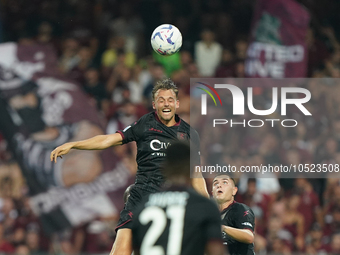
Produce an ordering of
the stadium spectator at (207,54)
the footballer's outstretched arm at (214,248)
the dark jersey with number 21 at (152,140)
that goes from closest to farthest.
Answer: the footballer's outstretched arm at (214,248)
the dark jersey with number 21 at (152,140)
the stadium spectator at (207,54)

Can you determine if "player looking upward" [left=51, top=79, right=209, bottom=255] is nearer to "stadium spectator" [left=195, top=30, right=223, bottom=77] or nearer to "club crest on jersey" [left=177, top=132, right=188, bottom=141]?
"club crest on jersey" [left=177, top=132, right=188, bottom=141]

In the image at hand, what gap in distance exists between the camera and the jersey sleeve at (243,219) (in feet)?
23.9

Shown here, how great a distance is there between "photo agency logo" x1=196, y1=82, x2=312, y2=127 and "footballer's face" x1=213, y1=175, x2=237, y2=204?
616 cm

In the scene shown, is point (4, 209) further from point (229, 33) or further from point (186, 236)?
point (186, 236)

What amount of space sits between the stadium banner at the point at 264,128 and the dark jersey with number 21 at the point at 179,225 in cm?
829

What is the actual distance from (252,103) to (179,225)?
959 cm

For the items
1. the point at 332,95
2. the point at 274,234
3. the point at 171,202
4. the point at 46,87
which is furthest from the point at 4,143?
the point at 171,202

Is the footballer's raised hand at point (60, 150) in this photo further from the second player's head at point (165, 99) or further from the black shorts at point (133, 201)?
the second player's head at point (165, 99)

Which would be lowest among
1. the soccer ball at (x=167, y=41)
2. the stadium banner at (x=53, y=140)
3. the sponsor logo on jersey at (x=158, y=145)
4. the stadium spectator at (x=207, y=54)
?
the stadium banner at (x=53, y=140)

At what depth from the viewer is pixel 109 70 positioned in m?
14.8

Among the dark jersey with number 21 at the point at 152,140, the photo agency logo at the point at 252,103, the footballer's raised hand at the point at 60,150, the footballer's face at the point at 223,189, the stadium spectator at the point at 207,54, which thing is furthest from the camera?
the stadium spectator at the point at 207,54

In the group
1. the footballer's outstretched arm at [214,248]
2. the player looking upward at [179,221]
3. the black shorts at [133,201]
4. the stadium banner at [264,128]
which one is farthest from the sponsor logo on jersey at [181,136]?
the stadium banner at [264,128]

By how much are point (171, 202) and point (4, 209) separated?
9185mm

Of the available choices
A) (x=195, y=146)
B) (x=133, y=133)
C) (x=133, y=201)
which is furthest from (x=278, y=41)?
(x=133, y=201)
